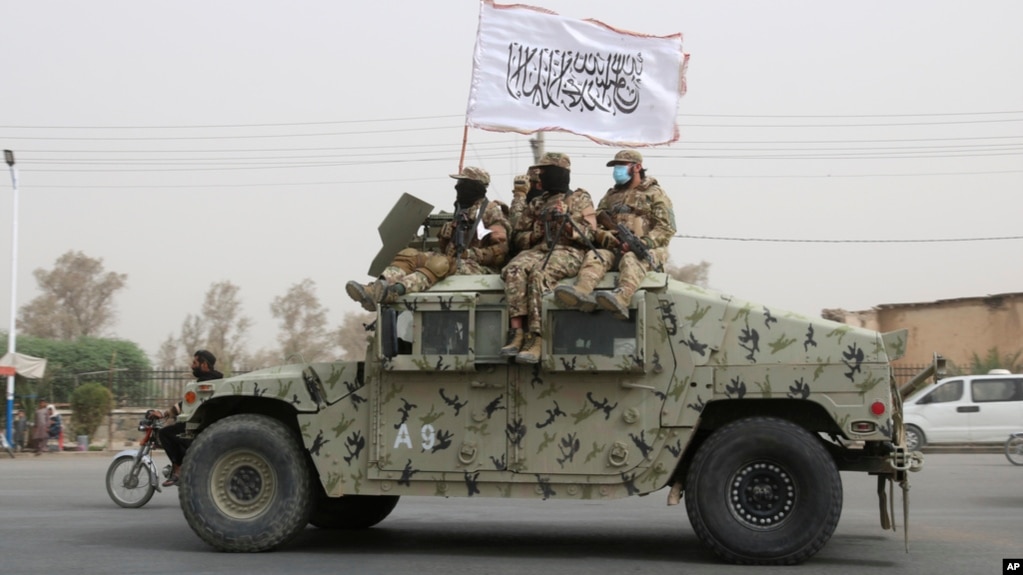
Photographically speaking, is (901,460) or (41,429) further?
(41,429)

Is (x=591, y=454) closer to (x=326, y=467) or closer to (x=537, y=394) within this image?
(x=537, y=394)

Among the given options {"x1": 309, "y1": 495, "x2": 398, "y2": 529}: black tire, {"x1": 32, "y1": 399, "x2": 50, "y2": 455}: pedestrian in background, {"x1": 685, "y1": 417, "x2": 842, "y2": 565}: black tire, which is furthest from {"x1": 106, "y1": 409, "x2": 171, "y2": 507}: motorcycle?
{"x1": 32, "y1": 399, "x2": 50, "y2": 455}: pedestrian in background

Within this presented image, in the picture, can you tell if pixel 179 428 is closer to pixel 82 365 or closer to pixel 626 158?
pixel 626 158

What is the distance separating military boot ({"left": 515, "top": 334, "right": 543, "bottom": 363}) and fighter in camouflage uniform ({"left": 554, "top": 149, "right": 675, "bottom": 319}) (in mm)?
336

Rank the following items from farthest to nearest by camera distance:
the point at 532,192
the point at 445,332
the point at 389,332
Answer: the point at 532,192
the point at 445,332
the point at 389,332

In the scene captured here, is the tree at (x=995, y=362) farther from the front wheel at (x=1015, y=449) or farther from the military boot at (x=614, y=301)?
the military boot at (x=614, y=301)

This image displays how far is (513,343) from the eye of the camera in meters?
8.97

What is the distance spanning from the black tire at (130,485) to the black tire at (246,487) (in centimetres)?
492

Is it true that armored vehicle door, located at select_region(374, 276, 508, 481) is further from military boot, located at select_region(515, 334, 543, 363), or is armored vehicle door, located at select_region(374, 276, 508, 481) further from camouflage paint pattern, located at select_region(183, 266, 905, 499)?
military boot, located at select_region(515, 334, 543, 363)

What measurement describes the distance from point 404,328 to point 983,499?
9153 millimetres

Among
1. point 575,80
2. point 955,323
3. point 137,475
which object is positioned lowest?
point 137,475

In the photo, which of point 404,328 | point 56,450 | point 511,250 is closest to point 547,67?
point 511,250

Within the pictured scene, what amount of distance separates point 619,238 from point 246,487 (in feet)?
11.2

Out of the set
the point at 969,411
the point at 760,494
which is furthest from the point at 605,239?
the point at 969,411
